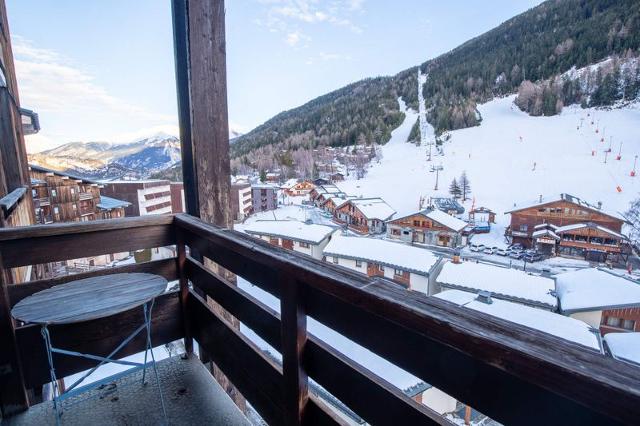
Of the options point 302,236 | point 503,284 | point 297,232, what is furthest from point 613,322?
point 297,232

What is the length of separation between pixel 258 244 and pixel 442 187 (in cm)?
2117

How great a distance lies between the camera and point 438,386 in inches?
22.6

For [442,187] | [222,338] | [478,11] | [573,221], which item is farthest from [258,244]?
[442,187]

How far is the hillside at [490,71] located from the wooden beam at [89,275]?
44614 millimetres

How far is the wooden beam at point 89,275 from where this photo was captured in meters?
1.48

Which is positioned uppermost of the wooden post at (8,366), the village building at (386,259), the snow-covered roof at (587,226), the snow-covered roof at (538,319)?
the wooden post at (8,366)

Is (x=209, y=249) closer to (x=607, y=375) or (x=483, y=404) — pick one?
(x=483, y=404)

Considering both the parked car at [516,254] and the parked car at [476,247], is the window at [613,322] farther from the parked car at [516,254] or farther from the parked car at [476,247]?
the parked car at [476,247]

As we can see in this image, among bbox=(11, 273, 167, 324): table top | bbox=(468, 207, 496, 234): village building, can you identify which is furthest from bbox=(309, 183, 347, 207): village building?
bbox=(11, 273, 167, 324): table top

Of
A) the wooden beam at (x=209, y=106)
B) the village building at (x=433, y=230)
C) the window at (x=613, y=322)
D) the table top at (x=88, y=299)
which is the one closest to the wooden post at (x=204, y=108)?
the wooden beam at (x=209, y=106)

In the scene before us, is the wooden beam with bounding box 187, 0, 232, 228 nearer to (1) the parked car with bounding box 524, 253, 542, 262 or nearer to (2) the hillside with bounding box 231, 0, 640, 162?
(1) the parked car with bounding box 524, 253, 542, 262

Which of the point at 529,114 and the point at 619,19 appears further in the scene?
the point at 529,114

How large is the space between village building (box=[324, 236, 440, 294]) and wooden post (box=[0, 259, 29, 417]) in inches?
146

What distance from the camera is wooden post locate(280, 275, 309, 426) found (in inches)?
34.3
